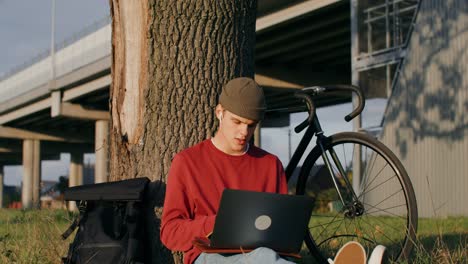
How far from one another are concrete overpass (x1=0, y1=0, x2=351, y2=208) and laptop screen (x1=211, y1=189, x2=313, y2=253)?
13.9 meters

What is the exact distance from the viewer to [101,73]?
1357 inches

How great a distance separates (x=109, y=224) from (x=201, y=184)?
0.85 metres

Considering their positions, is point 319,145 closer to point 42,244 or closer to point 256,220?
point 256,220

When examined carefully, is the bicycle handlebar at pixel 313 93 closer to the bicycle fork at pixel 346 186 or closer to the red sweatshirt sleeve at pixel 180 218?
the bicycle fork at pixel 346 186

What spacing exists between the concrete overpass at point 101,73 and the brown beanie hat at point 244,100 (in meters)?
13.8

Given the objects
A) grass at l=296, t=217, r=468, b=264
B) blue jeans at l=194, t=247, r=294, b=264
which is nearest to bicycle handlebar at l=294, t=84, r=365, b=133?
grass at l=296, t=217, r=468, b=264

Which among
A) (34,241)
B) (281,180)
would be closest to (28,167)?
(34,241)

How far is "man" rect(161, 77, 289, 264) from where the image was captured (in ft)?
12.8

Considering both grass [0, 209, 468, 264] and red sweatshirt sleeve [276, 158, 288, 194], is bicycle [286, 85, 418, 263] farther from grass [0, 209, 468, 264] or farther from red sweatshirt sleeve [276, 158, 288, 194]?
red sweatshirt sleeve [276, 158, 288, 194]

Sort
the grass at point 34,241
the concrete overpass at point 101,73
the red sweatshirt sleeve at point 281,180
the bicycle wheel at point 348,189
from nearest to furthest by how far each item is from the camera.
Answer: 1. the red sweatshirt sleeve at point 281,180
2. the bicycle wheel at point 348,189
3. the grass at point 34,241
4. the concrete overpass at point 101,73

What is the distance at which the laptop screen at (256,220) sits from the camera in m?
3.68

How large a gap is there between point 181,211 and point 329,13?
2314cm

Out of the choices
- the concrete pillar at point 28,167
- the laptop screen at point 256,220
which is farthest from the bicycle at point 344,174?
the concrete pillar at point 28,167

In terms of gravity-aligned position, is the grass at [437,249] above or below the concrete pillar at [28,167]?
below
